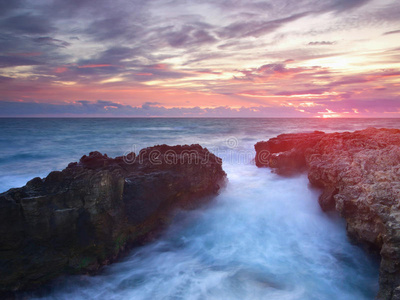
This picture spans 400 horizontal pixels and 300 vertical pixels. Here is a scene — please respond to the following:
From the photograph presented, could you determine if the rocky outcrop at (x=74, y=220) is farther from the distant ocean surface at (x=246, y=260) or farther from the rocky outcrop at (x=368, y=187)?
the rocky outcrop at (x=368, y=187)

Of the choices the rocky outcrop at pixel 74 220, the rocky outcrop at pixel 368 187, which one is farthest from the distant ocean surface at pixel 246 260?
the rocky outcrop at pixel 368 187

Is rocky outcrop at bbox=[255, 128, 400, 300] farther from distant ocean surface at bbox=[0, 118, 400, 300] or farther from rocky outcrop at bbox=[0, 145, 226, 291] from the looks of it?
rocky outcrop at bbox=[0, 145, 226, 291]

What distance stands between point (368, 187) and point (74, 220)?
5942 mm

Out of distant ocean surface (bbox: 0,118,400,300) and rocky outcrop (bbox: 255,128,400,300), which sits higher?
rocky outcrop (bbox: 255,128,400,300)

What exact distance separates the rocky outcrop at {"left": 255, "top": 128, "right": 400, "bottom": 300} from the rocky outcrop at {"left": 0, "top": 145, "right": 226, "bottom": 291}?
13.7 ft

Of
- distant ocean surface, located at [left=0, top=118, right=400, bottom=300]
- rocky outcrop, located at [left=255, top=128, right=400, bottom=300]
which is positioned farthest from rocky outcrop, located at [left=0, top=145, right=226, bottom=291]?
rocky outcrop, located at [left=255, top=128, right=400, bottom=300]

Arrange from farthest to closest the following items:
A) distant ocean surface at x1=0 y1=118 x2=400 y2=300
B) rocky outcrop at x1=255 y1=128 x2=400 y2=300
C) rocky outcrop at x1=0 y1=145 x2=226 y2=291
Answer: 1. distant ocean surface at x1=0 y1=118 x2=400 y2=300
2. rocky outcrop at x1=0 y1=145 x2=226 y2=291
3. rocky outcrop at x1=255 y1=128 x2=400 y2=300

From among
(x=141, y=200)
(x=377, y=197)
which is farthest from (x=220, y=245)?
(x=377, y=197)

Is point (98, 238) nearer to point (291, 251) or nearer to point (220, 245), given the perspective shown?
point (220, 245)

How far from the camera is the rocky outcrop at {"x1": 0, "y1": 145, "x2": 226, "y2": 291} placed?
15.1 feet

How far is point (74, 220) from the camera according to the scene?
5.00 meters

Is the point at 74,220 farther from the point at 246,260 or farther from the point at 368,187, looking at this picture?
the point at 368,187

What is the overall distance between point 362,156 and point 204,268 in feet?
15.7

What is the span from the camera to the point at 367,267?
5.32 m
